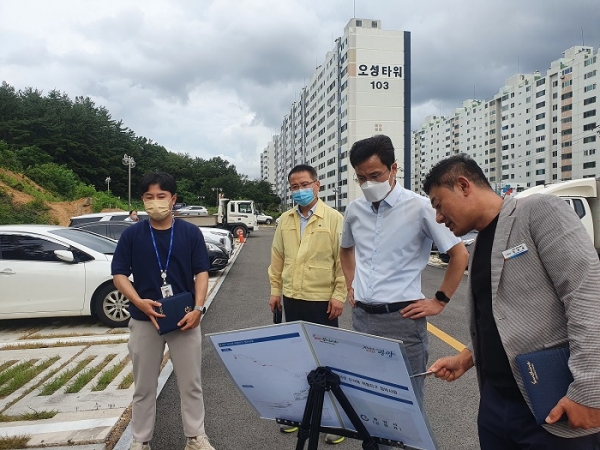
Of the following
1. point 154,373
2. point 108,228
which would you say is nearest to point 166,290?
point 154,373

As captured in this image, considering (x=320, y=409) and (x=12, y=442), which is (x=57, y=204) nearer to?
(x=12, y=442)

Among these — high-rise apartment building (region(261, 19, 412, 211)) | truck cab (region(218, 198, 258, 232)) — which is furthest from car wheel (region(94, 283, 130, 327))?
high-rise apartment building (region(261, 19, 412, 211))

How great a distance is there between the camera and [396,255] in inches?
102

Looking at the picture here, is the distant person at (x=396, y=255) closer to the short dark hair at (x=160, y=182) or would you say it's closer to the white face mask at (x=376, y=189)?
the white face mask at (x=376, y=189)

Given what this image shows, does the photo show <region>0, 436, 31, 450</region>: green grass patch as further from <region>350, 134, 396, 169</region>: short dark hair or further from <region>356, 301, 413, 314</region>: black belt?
<region>350, 134, 396, 169</region>: short dark hair

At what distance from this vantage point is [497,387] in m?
1.72

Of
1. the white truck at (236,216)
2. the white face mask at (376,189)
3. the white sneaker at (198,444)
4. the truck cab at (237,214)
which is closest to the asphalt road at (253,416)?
the white sneaker at (198,444)

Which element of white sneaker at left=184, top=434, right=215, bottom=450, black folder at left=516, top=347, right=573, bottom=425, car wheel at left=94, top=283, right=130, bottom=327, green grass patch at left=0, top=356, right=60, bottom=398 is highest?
black folder at left=516, top=347, right=573, bottom=425

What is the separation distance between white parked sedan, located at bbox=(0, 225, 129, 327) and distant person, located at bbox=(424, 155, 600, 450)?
6.12 meters

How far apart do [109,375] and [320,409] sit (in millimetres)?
3714

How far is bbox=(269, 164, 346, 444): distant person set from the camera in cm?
342

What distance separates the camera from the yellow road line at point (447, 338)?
5.75 meters

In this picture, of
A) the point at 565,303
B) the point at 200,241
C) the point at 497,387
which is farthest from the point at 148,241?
the point at 565,303

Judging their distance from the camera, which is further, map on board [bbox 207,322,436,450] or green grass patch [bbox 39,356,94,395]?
green grass patch [bbox 39,356,94,395]
